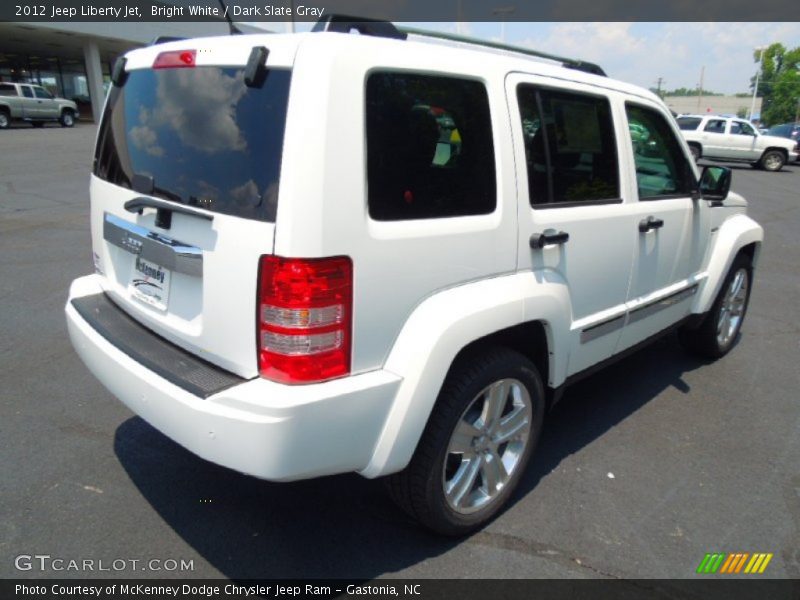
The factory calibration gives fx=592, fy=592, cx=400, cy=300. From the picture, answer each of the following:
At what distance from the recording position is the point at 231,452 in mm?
1976

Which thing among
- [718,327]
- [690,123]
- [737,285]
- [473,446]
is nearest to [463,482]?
[473,446]

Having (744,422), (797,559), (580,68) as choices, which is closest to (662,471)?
(797,559)

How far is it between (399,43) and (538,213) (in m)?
0.93

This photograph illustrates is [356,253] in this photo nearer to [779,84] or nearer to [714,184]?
[714,184]

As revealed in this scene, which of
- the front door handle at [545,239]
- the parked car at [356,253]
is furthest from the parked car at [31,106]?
the front door handle at [545,239]

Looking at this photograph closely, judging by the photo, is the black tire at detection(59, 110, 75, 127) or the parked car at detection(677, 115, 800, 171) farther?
the black tire at detection(59, 110, 75, 127)

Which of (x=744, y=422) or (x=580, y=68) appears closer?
(x=580, y=68)

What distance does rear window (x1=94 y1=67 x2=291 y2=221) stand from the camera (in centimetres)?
196

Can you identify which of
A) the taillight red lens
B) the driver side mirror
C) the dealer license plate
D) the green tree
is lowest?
the dealer license plate

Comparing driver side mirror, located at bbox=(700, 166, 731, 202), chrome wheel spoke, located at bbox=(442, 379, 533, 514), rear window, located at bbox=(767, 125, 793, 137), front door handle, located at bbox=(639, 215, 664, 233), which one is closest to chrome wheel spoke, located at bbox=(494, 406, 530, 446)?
chrome wheel spoke, located at bbox=(442, 379, 533, 514)

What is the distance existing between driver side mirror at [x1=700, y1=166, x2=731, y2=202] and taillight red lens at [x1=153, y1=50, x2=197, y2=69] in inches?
124

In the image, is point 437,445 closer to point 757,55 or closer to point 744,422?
point 744,422

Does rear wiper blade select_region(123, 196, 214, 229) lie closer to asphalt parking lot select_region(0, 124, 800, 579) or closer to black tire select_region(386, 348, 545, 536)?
black tire select_region(386, 348, 545, 536)

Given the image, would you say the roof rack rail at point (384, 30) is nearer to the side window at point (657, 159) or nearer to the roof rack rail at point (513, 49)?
the roof rack rail at point (513, 49)
